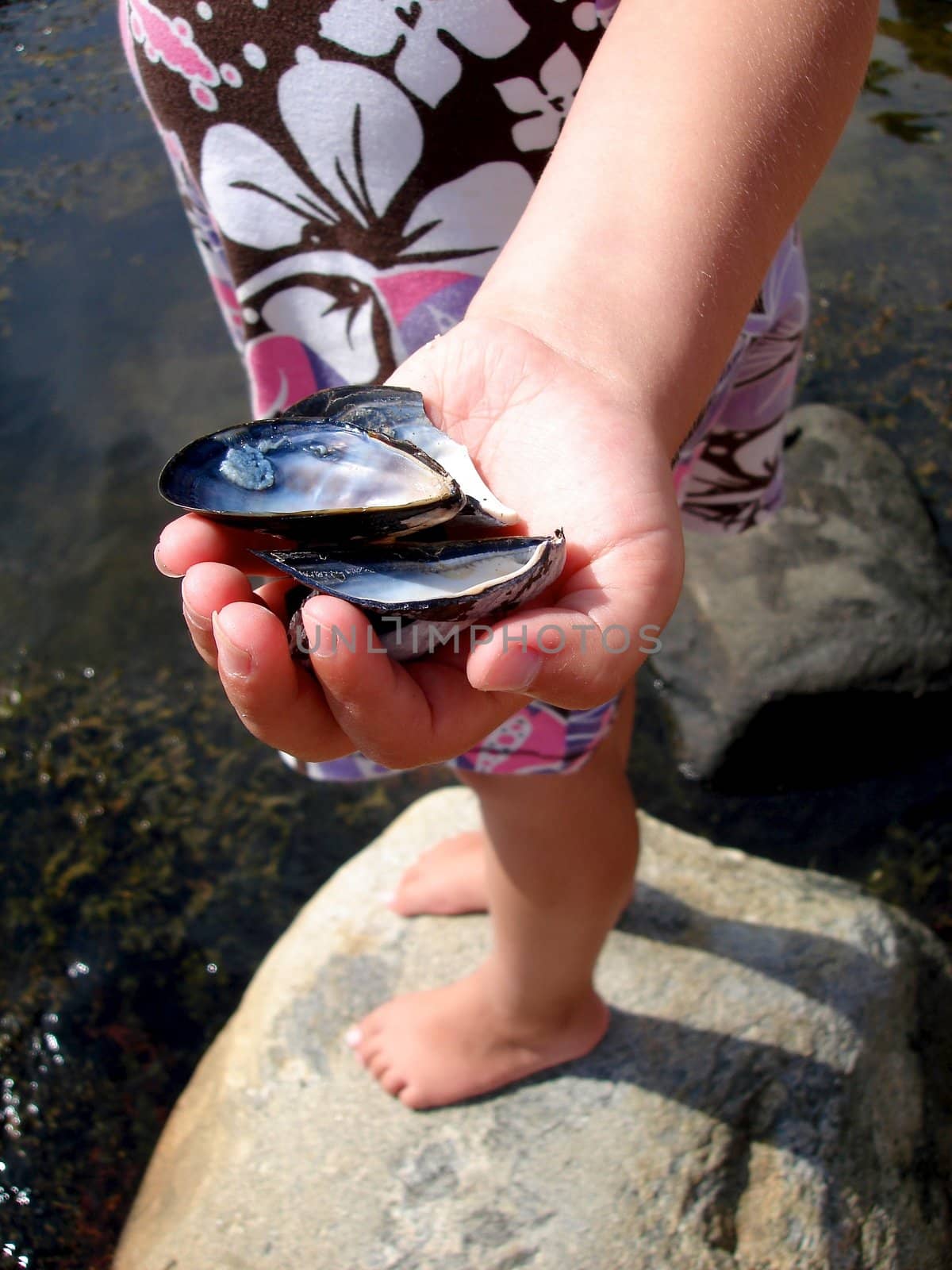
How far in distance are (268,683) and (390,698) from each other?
0.45 feet

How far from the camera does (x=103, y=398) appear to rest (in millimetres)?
4871

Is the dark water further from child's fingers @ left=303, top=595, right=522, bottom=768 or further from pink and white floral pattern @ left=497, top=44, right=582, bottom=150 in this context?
pink and white floral pattern @ left=497, top=44, right=582, bottom=150

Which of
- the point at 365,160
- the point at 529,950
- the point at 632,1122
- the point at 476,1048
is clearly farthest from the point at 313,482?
the point at 632,1122

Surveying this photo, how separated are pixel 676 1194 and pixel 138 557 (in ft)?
10.7

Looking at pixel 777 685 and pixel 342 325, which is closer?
pixel 342 325

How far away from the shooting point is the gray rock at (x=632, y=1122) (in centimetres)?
219

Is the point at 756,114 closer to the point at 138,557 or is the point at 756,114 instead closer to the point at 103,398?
Answer: the point at 138,557

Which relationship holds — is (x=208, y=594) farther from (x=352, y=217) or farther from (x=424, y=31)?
(x=424, y=31)

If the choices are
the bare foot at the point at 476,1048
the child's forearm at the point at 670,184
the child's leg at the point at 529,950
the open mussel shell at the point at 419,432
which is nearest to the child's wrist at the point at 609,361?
the child's forearm at the point at 670,184

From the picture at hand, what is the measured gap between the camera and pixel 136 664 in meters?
3.99

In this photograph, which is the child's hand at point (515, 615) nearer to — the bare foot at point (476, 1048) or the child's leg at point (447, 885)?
the bare foot at point (476, 1048)

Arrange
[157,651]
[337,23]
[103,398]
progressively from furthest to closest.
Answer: [103,398], [157,651], [337,23]

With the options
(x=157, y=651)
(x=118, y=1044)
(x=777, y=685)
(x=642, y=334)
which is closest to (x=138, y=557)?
(x=157, y=651)

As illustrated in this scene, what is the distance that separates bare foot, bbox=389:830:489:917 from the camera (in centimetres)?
288
